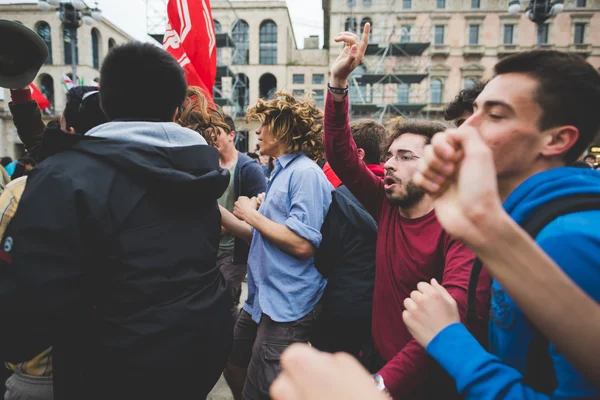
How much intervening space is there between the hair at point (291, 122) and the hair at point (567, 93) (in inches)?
61.5

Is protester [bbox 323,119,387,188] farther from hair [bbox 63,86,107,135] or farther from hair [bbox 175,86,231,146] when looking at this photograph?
hair [bbox 63,86,107,135]

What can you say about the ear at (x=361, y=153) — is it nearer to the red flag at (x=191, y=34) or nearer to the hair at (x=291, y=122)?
the hair at (x=291, y=122)

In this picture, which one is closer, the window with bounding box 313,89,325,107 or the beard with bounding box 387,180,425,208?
the beard with bounding box 387,180,425,208

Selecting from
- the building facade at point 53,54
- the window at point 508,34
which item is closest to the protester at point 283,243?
the window at point 508,34

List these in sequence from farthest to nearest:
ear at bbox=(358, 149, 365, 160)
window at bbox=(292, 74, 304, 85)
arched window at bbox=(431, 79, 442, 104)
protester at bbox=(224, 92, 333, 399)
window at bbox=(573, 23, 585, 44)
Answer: window at bbox=(292, 74, 304, 85) → arched window at bbox=(431, 79, 442, 104) → window at bbox=(573, 23, 585, 44) → ear at bbox=(358, 149, 365, 160) → protester at bbox=(224, 92, 333, 399)

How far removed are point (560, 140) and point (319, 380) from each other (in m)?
0.85

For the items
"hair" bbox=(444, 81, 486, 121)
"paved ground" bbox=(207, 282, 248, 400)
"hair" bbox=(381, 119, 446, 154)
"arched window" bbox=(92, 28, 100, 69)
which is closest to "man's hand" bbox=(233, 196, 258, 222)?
"hair" bbox=(381, 119, 446, 154)

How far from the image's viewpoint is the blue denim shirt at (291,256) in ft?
6.84

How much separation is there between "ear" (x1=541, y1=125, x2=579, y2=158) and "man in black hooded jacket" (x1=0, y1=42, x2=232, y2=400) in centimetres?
114

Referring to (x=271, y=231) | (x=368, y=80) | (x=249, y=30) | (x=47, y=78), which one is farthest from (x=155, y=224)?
(x=47, y=78)

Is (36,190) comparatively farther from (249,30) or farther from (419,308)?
(249,30)

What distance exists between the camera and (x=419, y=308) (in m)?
1.01

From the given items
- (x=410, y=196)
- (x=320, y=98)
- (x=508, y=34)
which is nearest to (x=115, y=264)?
(x=410, y=196)

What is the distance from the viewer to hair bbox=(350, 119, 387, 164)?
2510 millimetres
